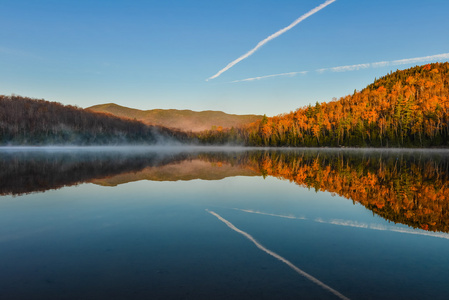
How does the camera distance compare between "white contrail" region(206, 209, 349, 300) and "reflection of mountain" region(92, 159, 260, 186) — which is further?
"reflection of mountain" region(92, 159, 260, 186)

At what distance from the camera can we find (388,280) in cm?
614

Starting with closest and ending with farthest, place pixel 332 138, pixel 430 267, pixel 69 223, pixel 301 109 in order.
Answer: pixel 430 267, pixel 69 223, pixel 332 138, pixel 301 109

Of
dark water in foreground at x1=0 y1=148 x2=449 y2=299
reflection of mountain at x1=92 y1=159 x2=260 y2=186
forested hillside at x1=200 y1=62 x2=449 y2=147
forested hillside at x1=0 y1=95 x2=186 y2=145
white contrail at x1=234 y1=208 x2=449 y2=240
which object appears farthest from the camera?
forested hillside at x1=0 y1=95 x2=186 y2=145

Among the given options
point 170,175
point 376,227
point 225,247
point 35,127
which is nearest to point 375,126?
point 170,175

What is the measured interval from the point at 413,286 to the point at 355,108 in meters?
150

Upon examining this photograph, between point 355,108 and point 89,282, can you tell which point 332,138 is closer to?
point 355,108

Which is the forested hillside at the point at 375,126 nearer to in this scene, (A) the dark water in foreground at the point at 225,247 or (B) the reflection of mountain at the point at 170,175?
(B) the reflection of mountain at the point at 170,175

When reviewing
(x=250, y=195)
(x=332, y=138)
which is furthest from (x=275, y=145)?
(x=250, y=195)

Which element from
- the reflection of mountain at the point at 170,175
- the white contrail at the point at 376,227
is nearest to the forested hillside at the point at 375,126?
the reflection of mountain at the point at 170,175

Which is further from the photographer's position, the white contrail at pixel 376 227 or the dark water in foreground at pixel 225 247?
the white contrail at pixel 376 227

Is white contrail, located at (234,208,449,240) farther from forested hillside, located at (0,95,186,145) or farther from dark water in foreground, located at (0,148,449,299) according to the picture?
forested hillside, located at (0,95,186,145)

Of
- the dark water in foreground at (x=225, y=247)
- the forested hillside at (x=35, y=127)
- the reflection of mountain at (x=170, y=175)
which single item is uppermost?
the forested hillside at (x=35, y=127)

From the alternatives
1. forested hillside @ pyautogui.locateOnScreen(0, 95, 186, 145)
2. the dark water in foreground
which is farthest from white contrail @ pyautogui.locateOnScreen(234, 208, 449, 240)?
forested hillside @ pyautogui.locateOnScreen(0, 95, 186, 145)

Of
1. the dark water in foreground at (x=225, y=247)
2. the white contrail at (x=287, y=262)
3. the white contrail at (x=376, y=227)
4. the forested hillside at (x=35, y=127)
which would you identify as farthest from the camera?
the forested hillside at (x=35, y=127)
